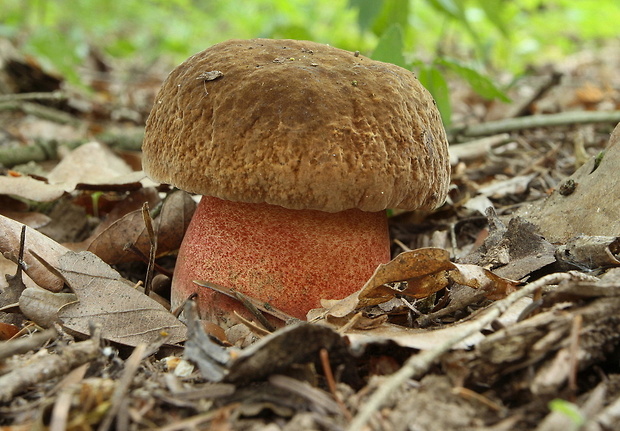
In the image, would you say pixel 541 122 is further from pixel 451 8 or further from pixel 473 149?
pixel 451 8

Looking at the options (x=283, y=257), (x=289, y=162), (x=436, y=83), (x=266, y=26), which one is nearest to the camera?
(x=289, y=162)

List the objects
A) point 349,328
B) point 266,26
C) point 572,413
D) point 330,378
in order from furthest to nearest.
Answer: point 266,26, point 349,328, point 330,378, point 572,413

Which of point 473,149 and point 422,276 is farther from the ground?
point 473,149

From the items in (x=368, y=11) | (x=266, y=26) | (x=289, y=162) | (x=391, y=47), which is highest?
(x=266, y=26)

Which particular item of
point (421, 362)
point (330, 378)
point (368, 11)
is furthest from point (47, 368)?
point (368, 11)

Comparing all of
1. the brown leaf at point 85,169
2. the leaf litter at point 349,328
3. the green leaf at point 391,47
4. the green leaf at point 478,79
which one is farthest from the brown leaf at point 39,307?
the green leaf at point 478,79

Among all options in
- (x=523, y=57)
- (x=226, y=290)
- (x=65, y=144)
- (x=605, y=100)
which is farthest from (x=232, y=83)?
(x=523, y=57)

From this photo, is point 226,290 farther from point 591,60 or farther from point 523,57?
point 523,57
